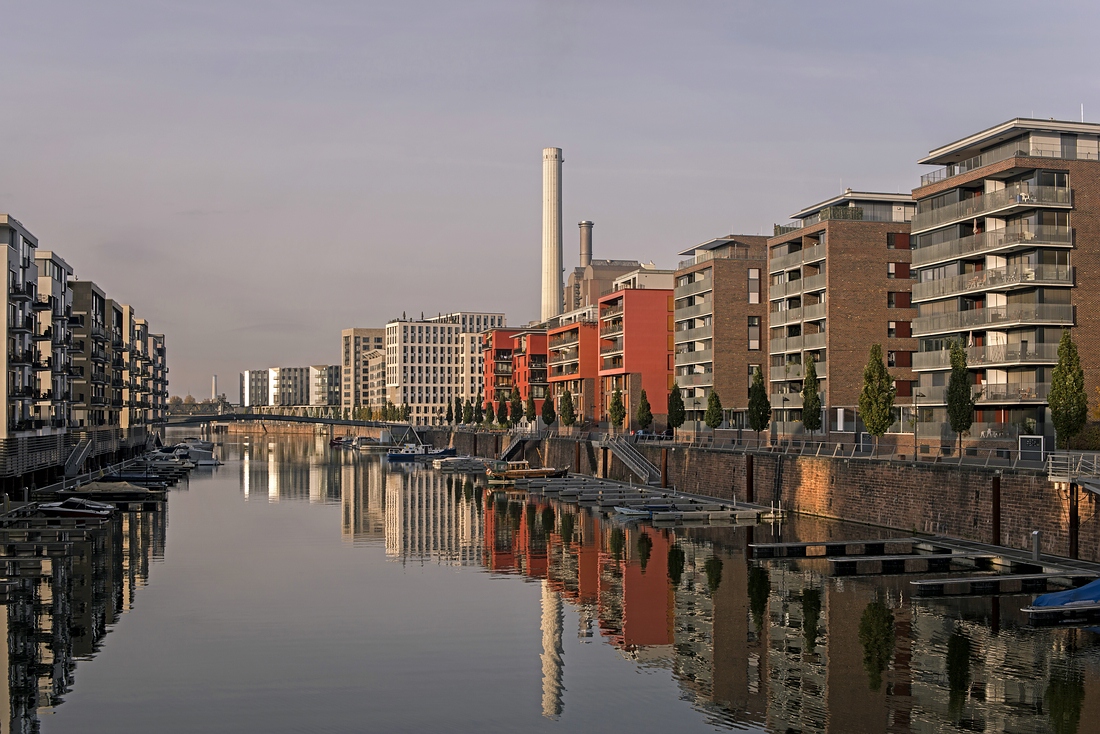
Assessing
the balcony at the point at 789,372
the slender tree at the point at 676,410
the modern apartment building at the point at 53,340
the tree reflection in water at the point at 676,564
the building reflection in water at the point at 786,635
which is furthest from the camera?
the slender tree at the point at 676,410

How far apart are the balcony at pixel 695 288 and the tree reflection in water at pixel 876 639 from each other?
241 feet

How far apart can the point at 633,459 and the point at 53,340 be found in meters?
56.4

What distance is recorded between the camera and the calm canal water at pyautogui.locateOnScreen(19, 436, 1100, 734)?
31.0 metres

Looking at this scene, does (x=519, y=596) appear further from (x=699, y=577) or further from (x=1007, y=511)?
(x=1007, y=511)

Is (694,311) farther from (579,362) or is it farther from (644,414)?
(579,362)

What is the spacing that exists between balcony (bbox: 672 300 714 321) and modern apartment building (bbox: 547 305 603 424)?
27282mm

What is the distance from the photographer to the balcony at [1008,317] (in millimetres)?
69250

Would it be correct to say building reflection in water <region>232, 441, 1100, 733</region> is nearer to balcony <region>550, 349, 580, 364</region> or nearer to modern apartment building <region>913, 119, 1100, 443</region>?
modern apartment building <region>913, 119, 1100, 443</region>

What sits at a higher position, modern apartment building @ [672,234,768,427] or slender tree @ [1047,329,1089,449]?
modern apartment building @ [672,234,768,427]

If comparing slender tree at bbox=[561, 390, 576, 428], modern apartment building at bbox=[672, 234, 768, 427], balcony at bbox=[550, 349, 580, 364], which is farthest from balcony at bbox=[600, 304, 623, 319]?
modern apartment building at bbox=[672, 234, 768, 427]

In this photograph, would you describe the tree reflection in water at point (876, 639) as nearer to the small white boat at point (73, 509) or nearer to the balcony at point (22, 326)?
the small white boat at point (73, 509)

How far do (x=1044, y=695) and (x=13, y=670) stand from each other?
32193mm

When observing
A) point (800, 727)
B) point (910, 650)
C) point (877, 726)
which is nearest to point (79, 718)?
point (800, 727)

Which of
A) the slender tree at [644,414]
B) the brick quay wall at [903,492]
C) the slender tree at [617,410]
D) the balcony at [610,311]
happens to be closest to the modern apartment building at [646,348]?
the balcony at [610,311]
